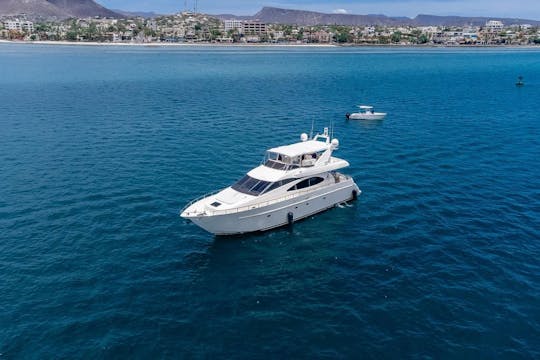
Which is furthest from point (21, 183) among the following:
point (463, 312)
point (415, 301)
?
point (463, 312)

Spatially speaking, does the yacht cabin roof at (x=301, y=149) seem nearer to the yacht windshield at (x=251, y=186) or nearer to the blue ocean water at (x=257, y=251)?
the yacht windshield at (x=251, y=186)

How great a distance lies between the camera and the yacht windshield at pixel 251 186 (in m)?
36.5

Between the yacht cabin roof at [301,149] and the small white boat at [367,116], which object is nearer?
the yacht cabin roof at [301,149]

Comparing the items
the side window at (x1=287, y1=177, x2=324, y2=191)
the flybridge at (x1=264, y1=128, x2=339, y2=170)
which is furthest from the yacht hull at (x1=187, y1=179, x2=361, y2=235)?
the flybridge at (x1=264, y1=128, x2=339, y2=170)

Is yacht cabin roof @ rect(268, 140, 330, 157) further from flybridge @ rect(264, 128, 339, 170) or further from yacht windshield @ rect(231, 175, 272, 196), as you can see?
yacht windshield @ rect(231, 175, 272, 196)

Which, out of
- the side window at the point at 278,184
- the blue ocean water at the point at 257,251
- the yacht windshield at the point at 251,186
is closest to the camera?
the blue ocean water at the point at 257,251

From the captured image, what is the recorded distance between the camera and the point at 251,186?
3719 cm

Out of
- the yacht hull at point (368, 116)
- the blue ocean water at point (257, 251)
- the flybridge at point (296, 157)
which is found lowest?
the blue ocean water at point (257, 251)

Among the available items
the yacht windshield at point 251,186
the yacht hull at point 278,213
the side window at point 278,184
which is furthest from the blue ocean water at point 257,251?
the side window at point 278,184

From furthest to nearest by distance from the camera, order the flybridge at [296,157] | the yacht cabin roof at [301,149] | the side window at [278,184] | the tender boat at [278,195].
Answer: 1. the yacht cabin roof at [301,149]
2. the flybridge at [296,157]
3. the side window at [278,184]
4. the tender boat at [278,195]

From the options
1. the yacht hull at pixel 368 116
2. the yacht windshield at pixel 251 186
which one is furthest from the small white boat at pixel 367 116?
the yacht windshield at pixel 251 186

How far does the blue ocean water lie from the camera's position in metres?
23.6

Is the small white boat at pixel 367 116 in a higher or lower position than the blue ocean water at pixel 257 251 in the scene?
higher

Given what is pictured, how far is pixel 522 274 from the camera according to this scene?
29875 mm
